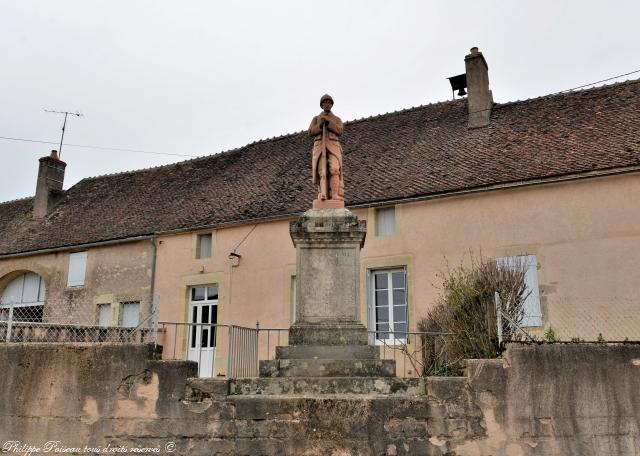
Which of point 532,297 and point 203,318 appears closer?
point 532,297

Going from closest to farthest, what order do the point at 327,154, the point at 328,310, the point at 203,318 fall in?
the point at 328,310 → the point at 327,154 → the point at 203,318

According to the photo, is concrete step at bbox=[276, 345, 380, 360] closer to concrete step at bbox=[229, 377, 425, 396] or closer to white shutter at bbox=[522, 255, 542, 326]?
concrete step at bbox=[229, 377, 425, 396]

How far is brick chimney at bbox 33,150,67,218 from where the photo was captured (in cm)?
2014

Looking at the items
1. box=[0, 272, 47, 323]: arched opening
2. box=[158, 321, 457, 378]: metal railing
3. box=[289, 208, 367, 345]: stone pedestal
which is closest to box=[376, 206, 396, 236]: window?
box=[158, 321, 457, 378]: metal railing

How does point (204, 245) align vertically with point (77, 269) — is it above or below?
above

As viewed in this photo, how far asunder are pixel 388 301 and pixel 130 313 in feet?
24.4

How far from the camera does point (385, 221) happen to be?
45.1ft

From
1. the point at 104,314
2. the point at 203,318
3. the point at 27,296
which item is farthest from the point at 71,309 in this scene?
the point at 203,318

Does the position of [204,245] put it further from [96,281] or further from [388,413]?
[388,413]

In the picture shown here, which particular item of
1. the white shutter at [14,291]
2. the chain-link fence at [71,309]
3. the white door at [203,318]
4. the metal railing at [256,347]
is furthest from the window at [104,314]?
the white shutter at [14,291]

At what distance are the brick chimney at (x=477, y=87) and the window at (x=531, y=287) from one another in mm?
4543

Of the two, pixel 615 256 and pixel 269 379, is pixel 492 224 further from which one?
pixel 269 379

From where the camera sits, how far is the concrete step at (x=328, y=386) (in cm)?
656

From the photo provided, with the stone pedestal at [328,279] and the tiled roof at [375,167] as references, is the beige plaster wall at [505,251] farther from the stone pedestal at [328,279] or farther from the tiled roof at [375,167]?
Answer: the stone pedestal at [328,279]
